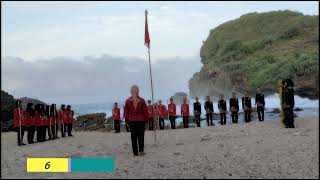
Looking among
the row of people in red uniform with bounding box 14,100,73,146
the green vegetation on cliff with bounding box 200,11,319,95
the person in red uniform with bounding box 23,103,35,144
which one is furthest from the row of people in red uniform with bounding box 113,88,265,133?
the green vegetation on cliff with bounding box 200,11,319,95

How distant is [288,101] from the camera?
2170 centimetres

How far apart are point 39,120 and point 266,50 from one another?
100 m

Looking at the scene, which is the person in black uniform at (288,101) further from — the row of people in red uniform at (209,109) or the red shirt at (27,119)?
the red shirt at (27,119)

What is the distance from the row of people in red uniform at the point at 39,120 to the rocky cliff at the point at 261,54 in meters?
70.7

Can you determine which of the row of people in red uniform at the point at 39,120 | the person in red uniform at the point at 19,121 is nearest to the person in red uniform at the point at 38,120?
the row of people in red uniform at the point at 39,120

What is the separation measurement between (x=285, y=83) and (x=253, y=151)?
7.96 metres

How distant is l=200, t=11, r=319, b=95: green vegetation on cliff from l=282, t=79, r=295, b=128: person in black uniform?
7101 centimetres

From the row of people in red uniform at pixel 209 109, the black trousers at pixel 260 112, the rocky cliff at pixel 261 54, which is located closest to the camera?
the black trousers at pixel 260 112

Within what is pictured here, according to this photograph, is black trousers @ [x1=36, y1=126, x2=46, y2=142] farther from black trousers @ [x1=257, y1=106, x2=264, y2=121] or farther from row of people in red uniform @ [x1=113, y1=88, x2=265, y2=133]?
black trousers @ [x1=257, y1=106, x2=264, y2=121]

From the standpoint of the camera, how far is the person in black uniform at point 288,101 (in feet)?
70.6

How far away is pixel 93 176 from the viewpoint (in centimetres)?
1073

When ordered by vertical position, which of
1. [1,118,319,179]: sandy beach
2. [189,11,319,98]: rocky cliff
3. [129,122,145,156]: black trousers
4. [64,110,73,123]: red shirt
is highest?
[189,11,319,98]: rocky cliff

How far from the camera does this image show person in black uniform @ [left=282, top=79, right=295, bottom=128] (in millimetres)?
21531
